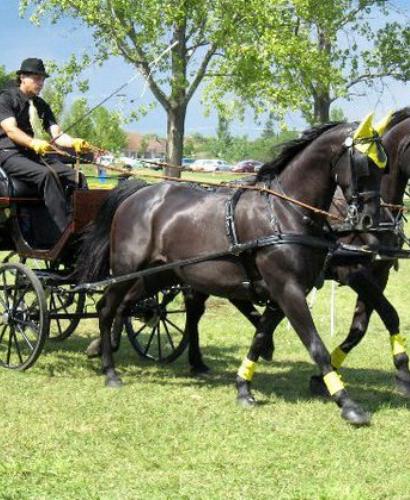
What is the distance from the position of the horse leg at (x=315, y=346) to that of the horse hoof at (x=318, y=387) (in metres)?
0.91

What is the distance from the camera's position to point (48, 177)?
25.1 ft

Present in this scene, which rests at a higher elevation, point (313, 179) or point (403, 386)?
point (313, 179)

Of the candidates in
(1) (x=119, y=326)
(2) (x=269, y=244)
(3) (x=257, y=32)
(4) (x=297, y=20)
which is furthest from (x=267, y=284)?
(4) (x=297, y=20)

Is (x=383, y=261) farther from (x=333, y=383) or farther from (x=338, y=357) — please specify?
(x=333, y=383)

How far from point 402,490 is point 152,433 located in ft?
6.08

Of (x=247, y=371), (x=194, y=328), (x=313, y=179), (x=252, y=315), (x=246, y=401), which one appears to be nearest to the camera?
(x=313, y=179)

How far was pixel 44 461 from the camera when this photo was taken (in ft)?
16.7

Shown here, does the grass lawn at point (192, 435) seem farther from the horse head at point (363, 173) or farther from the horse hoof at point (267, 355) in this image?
the horse head at point (363, 173)

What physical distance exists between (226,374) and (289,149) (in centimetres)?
258

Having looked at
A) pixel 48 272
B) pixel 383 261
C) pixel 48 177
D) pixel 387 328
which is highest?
pixel 48 177

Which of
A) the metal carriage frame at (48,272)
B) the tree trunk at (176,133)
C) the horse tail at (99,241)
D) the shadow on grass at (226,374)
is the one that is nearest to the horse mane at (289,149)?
the metal carriage frame at (48,272)

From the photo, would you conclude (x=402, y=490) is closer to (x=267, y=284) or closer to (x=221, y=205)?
(x=267, y=284)

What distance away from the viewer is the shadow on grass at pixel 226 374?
23.2 feet

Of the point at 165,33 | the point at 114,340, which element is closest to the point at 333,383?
the point at 114,340
